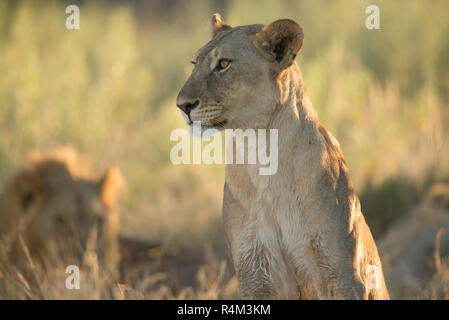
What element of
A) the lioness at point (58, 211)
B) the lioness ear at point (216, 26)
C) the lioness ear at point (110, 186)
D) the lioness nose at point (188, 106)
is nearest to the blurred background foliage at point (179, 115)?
the lioness ear at point (110, 186)

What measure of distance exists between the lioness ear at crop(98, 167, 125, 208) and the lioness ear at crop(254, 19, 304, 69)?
479 centimetres

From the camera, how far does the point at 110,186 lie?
25.0 feet

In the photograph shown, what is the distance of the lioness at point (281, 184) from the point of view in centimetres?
293

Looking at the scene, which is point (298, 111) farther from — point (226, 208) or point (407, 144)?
point (407, 144)

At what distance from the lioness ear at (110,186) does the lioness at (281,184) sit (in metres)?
4.62

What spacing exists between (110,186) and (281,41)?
4926 mm

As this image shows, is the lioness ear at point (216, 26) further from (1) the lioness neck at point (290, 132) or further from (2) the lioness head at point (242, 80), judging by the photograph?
(1) the lioness neck at point (290, 132)

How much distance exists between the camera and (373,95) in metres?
11.5

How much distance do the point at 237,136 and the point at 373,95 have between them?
8833 millimetres

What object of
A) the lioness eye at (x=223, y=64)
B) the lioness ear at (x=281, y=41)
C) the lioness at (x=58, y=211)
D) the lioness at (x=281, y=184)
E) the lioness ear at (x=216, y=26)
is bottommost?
the lioness at (x=58, y=211)

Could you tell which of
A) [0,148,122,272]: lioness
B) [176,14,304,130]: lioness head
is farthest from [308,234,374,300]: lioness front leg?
[0,148,122,272]: lioness

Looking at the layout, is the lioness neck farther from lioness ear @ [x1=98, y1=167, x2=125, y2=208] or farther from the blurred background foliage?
the blurred background foliage

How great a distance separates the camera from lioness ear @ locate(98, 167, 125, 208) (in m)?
7.52
